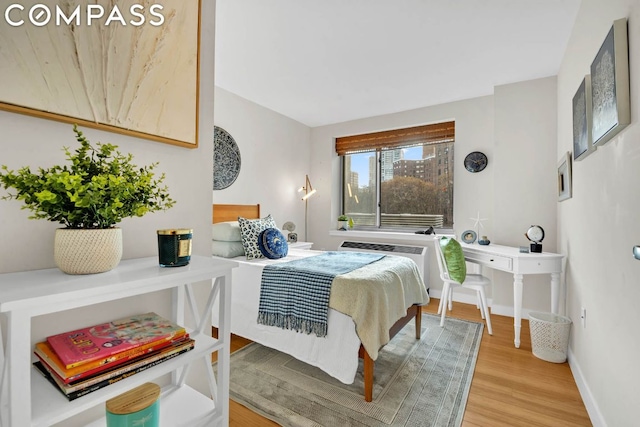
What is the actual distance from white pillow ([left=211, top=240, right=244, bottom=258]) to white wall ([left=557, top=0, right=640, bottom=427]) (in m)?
2.63

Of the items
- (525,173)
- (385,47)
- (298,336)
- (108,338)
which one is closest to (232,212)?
(298,336)

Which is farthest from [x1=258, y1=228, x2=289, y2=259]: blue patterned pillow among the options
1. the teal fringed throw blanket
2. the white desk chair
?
the white desk chair

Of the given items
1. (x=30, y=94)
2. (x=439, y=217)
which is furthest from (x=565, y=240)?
(x=30, y=94)

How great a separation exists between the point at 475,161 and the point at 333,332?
2904 mm

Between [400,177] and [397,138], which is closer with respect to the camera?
[397,138]

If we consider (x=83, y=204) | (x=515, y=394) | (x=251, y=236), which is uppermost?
(x=83, y=204)

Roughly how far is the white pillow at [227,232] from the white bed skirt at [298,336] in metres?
0.42

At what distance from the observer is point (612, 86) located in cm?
132

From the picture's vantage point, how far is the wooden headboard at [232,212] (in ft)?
11.1

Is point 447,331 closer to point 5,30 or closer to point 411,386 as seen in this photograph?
point 411,386

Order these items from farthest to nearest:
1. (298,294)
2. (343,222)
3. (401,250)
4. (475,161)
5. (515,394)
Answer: (343,222) → (401,250) → (475,161) → (298,294) → (515,394)

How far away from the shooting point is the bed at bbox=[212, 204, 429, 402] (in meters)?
1.80

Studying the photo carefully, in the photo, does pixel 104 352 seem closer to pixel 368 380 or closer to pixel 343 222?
pixel 368 380

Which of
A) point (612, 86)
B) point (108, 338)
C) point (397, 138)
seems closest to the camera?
point (108, 338)
